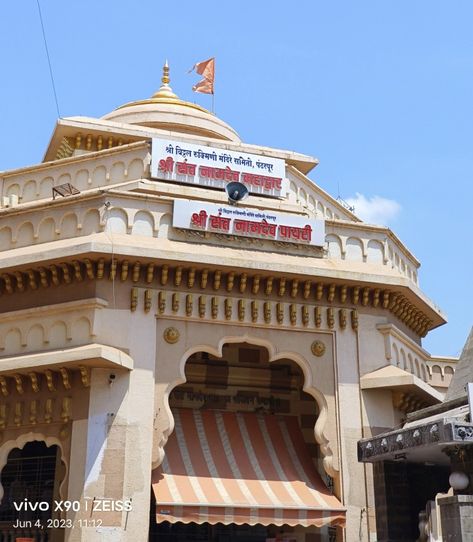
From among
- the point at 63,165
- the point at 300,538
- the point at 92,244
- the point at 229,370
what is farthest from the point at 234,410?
the point at 63,165

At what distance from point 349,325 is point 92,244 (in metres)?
5.63

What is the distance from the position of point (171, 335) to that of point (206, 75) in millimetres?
10956

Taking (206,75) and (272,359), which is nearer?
(272,359)

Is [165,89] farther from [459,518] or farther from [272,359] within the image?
[459,518]

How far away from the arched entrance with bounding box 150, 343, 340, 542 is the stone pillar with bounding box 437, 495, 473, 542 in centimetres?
512

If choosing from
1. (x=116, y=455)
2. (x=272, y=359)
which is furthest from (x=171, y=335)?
(x=116, y=455)

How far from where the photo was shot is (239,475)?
15281 millimetres

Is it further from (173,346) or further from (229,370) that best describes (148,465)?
(229,370)

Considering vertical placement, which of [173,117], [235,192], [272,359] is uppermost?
[173,117]

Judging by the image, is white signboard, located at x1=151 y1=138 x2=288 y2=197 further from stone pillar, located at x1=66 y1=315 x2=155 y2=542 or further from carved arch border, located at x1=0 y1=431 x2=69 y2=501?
carved arch border, located at x1=0 y1=431 x2=69 y2=501

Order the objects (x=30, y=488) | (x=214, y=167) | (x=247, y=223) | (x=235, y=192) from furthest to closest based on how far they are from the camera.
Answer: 1. (x=214, y=167)
2. (x=235, y=192)
3. (x=247, y=223)
4. (x=30, y=488)

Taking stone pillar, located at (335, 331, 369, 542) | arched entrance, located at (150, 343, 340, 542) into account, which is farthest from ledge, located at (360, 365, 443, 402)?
arched entrance, located at (150, 343, 340, 542)

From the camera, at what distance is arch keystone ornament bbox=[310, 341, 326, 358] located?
15.9m

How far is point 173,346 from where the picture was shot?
591 inches
